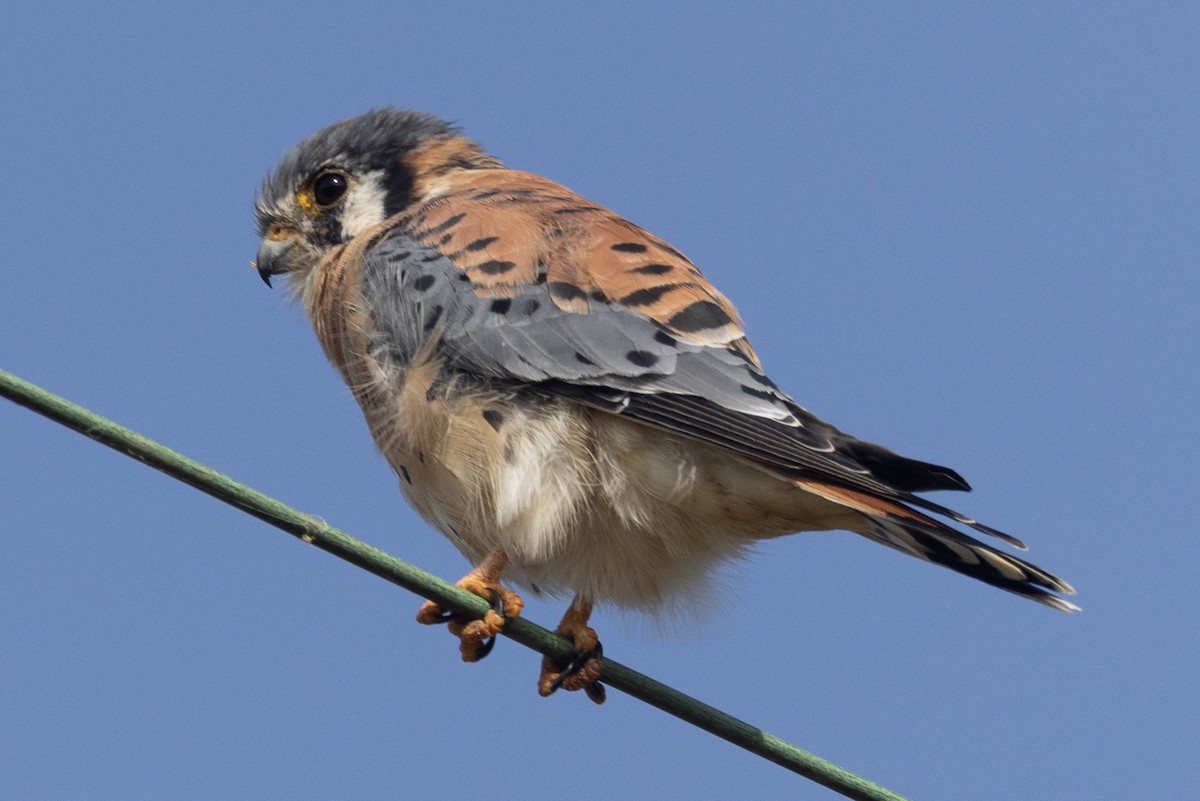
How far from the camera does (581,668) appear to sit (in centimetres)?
394

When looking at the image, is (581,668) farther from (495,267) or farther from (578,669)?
(495,267)

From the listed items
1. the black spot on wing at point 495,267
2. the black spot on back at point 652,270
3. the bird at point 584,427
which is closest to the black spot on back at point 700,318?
the bird at point 584,427

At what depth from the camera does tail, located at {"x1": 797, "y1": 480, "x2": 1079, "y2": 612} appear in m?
3.36

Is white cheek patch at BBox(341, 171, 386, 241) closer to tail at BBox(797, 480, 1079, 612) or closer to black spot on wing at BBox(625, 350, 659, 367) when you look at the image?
black spot on wing at BBox(625, 350, 659, 367)

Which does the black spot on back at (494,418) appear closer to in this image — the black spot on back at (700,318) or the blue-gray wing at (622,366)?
the blue-gray wing at (622,366)

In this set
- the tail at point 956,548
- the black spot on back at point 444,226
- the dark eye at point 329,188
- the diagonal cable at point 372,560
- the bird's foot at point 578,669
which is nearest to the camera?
the diagonal cable at point 372,560

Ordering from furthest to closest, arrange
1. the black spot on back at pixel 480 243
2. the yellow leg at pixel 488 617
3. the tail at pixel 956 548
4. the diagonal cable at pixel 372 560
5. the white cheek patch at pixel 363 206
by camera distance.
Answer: the white cheek patch at pixel 363 206 < the black spot on back at pixel 480 243 < the yellow leg at pixel 488 617 < the tail at pixel 956 548 < the diagonal cable at pixel 372 560

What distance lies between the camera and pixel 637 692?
10.2 feet

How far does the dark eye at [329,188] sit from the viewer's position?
203 inches

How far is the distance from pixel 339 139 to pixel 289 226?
1.24 feet

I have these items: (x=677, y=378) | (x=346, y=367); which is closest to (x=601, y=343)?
(x=677, y=378)

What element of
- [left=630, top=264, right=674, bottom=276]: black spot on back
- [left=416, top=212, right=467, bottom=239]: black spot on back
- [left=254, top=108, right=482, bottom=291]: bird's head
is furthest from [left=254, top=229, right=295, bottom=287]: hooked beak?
[left=630, top=264, right=674, bottom=276]: black spot on back

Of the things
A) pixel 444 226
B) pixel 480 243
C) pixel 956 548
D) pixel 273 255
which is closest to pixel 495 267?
pixel 480 243

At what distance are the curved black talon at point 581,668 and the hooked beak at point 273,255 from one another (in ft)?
6.09
